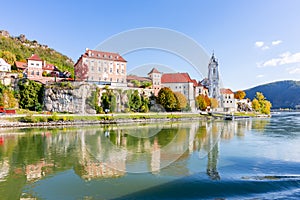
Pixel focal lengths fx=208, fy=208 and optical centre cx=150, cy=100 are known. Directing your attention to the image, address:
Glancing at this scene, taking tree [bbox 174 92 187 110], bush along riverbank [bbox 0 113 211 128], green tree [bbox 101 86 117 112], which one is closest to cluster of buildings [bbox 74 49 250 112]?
green tree [bbox 101 86 117 112]

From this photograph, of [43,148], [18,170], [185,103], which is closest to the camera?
[18,170]

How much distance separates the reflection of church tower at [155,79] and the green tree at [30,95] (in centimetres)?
2038

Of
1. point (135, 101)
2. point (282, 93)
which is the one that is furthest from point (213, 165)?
point (282, 93)

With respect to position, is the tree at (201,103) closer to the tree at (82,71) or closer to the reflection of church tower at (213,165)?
the tree at (82,71)

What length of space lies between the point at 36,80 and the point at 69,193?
3042cm

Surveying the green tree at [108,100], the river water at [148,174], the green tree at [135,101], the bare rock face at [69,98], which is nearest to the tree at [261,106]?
the green tree at [135,101]

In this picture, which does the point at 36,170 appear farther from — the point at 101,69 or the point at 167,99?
the point at 167,99

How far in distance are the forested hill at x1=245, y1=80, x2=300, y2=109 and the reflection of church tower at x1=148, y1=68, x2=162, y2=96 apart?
120 m

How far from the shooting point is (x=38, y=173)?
7.98 metres

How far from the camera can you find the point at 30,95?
3033 centimetres

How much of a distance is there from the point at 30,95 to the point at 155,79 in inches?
926

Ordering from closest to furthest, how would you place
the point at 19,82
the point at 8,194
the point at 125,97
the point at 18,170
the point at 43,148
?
the point at 8,194 → the point at 18,170 → the point at 43,148 → the point at 19,82 → the point at 125,97

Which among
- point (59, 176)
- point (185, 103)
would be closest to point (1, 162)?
point (59, 176)

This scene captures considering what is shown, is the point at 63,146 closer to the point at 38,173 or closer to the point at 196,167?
the point at 38,173
